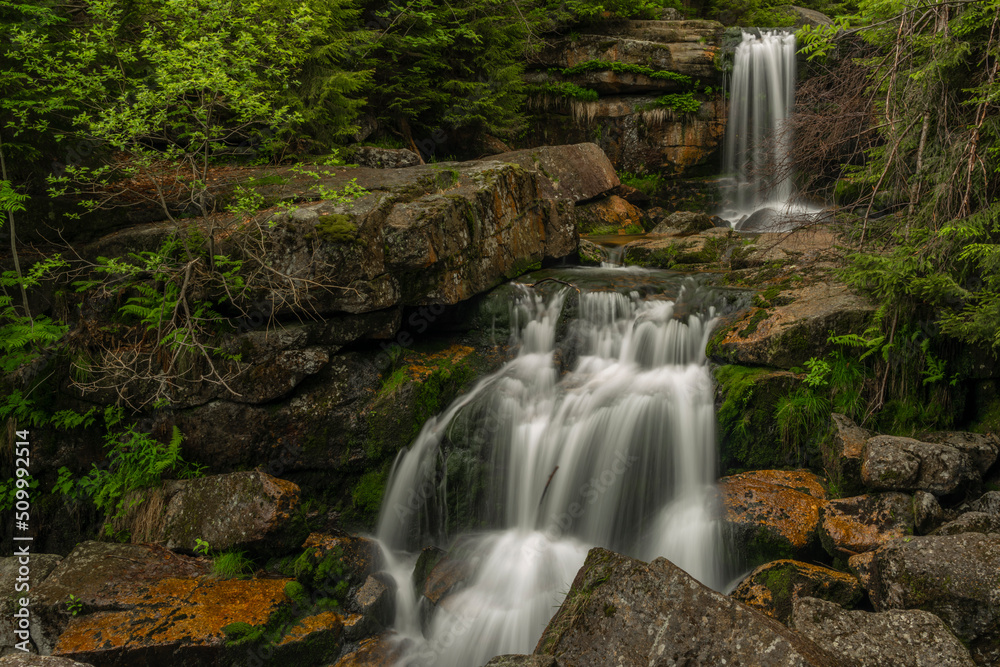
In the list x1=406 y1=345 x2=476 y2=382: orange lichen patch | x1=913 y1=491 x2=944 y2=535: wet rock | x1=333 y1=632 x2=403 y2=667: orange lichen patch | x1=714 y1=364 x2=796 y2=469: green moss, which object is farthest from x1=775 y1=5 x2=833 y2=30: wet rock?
x1=333 y1=632 x2=403 y2=667: orange lichen patch

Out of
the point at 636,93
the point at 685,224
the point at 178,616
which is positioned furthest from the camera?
the point at 636,93

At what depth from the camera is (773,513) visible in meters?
5.11

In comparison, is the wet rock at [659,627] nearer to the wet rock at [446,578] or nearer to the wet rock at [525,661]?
the wet rock at [525,661]

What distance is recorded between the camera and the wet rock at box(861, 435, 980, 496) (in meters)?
4.56

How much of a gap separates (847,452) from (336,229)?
5867 millimetres

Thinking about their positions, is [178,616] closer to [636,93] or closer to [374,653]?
[374,653]

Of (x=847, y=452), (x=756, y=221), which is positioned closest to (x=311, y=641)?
(x=847, y=452)

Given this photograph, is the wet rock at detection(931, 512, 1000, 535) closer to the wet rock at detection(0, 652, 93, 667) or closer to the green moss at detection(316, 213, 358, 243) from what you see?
the wet rock at detection(0, 652, 93, 667)

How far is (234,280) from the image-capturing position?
251 inches

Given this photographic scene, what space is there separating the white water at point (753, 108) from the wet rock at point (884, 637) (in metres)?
11.5

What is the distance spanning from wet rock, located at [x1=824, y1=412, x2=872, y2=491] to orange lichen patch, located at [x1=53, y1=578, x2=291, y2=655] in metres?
5.33

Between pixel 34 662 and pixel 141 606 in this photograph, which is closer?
pixel 34 662

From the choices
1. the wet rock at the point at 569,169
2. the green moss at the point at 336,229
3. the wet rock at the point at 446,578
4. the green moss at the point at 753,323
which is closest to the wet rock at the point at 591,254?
the wet rock at the point at 569,169

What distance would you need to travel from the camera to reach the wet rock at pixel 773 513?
4887 mm
